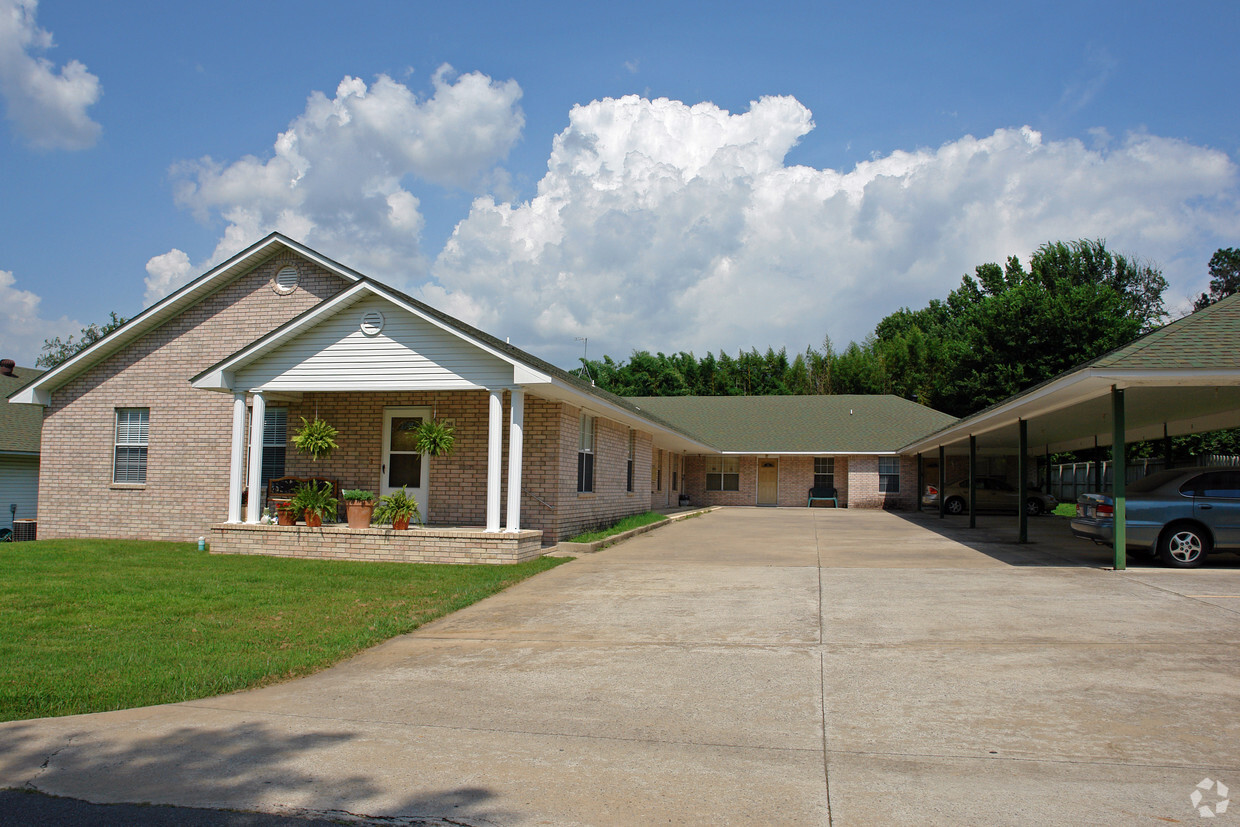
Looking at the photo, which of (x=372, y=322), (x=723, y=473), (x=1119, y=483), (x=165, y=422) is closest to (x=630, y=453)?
(x=372, y=322)

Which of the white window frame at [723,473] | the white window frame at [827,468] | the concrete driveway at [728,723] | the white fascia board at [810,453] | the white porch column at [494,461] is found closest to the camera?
the concrete driveway at [728,723]

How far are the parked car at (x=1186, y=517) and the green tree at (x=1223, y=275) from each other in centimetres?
6472

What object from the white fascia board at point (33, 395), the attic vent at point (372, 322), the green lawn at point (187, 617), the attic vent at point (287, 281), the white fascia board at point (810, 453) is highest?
the attic vent at point (287, 281)

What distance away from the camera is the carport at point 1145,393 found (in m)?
11.3

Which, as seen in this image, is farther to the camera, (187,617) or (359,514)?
(359,514)

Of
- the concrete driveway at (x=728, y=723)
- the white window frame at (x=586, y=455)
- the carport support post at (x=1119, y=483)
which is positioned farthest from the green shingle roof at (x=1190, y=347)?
the white window frame at (x=586, y=455)

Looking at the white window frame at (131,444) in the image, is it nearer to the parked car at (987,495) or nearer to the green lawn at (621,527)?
the green lawn at (621,527)

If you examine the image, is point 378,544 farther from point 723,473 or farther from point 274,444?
point 723,473

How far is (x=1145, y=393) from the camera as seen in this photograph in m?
14.1

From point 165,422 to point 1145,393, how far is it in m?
18.8

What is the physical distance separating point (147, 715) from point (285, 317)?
13.3 meters

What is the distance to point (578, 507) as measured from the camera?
17.3m

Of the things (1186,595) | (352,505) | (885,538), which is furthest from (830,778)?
(885,538)

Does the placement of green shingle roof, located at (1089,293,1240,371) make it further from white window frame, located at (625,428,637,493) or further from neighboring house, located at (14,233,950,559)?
white window frame, located at (625,428,637,493)
